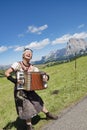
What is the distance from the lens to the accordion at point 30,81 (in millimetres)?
10742

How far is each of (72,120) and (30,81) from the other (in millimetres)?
2381

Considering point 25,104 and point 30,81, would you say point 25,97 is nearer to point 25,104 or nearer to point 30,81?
point 25,104

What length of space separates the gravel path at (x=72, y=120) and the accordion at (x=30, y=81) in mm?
1672

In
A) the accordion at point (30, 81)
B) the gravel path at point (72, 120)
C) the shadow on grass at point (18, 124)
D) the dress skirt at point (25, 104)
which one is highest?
the accordion at point (30, 81)

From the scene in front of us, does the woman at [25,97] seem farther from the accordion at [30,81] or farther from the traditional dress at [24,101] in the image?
the accordion at [30,81]

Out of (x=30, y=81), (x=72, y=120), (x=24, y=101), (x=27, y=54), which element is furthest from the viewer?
(x=72, y=120)

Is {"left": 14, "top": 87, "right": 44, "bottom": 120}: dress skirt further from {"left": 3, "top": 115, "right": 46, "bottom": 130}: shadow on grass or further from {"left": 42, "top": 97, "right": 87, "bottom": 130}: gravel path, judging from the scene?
{"left": 3, "top": 115, "right": 46, "bottom": 130}: shadow on grass

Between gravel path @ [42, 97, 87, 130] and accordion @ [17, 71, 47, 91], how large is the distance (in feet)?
5.49

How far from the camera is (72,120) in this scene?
1128 centimetres

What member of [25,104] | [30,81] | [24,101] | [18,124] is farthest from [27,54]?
[18,124]

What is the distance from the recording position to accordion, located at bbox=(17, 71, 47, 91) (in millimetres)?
10742

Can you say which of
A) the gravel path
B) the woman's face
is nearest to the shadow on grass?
the gravel path

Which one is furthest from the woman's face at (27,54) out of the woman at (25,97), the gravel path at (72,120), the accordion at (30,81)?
the gravel path at (72,120)

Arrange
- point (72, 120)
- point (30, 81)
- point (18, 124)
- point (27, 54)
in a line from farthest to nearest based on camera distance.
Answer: point (18, 124) → point (72, 120) → point (27, 54) → point (30, 81)
